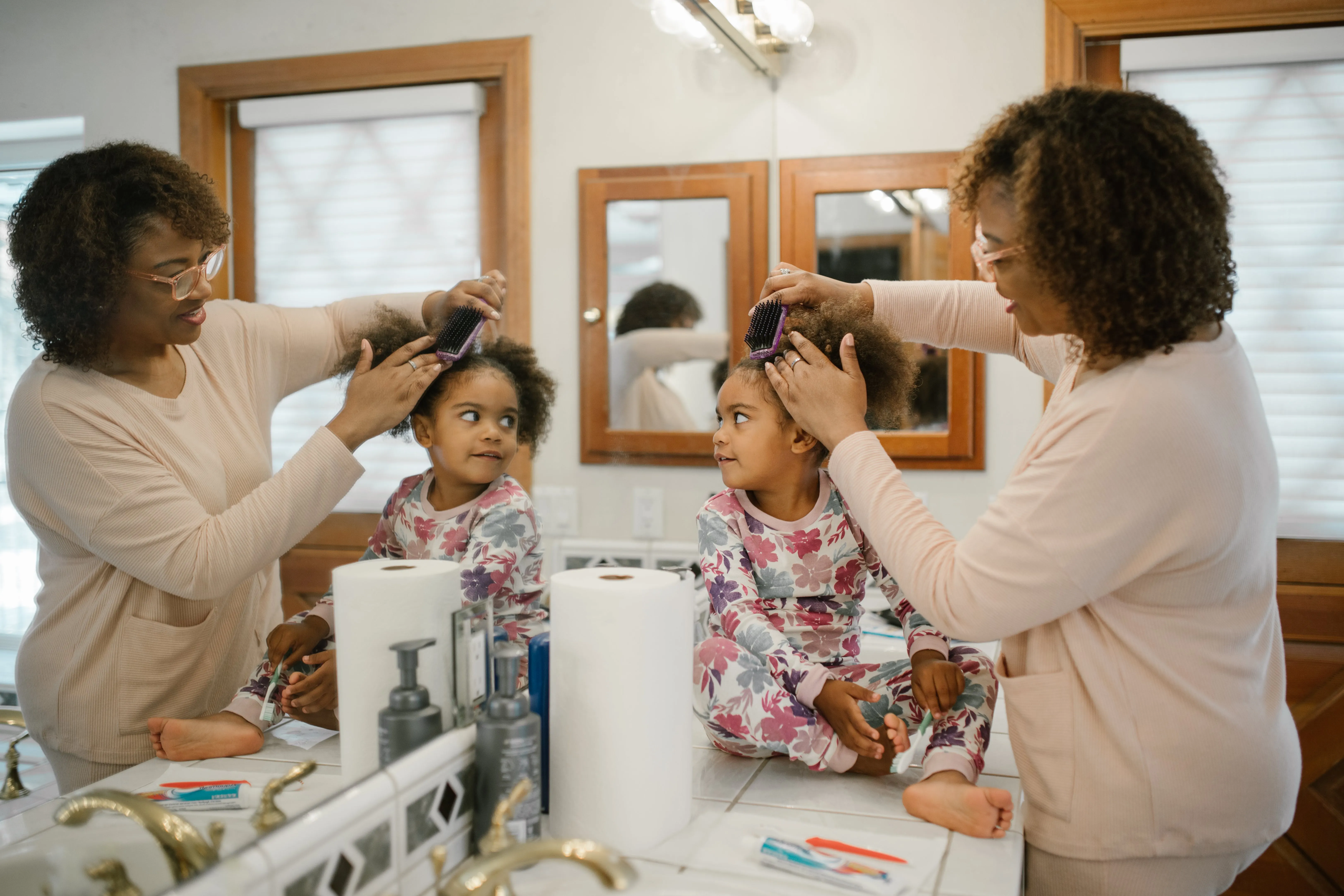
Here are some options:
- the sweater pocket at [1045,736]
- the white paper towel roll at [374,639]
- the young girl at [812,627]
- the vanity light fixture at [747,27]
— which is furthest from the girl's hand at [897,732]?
the vanity light fixture at [747,27]

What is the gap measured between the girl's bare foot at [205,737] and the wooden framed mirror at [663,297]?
61 cm

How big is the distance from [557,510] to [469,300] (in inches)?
13.7

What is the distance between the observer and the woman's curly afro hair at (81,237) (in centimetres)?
82

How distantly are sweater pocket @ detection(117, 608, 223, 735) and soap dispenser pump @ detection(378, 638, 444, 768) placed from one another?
0.19m

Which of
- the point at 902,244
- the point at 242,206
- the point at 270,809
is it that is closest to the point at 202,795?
the point at 270,809

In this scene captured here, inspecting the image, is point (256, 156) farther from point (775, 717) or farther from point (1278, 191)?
point (1278, 191)

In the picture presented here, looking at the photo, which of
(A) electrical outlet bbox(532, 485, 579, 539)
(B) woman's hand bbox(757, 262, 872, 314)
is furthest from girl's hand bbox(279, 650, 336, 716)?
(B) woman's hand bbox(757, 262, 872, 314)

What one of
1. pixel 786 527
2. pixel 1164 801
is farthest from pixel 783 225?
pixel 1164 801

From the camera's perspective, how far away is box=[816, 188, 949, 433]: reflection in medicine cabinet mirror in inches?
74.8

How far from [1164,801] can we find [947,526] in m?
0.90

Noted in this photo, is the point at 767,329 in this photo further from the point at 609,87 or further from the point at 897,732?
the point at 897,732

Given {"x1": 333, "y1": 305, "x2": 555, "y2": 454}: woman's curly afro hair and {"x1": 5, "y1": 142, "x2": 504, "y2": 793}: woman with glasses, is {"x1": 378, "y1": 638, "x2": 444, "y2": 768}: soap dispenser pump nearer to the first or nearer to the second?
{"x1": 5, "y1": 142, "x2": 504, "y2": 793}: woman with glasses

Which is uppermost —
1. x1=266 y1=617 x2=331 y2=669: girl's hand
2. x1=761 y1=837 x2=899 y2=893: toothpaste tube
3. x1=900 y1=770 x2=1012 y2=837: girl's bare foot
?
x1=266 y1=617 x2=331 y2=669: girl's hand

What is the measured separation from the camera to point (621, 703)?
1090mm
